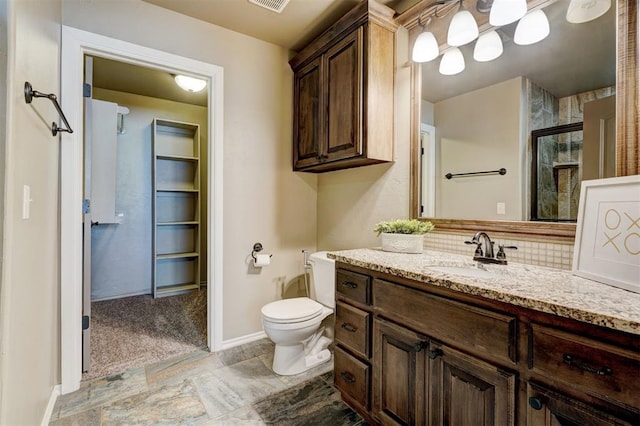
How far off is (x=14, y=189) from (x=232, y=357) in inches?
67.8

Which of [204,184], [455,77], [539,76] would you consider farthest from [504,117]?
[204,184]

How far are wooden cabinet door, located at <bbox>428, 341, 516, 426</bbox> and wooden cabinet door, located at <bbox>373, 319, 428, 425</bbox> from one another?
0.05 m

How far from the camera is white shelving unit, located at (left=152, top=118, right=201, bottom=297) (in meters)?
3.77

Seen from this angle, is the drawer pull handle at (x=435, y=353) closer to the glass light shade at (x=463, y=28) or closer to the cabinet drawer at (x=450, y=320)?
the cabinet drawer at (x=450, y=320)

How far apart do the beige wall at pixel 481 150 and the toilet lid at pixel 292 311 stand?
3.48ft

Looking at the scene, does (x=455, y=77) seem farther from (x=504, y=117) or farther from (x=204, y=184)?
(x=204, y=184)

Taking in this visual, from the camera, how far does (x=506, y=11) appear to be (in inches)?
57.2

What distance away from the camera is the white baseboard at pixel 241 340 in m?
2.34

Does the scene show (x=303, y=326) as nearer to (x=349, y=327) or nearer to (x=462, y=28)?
(x=349, y=327)

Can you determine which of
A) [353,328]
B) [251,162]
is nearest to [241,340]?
[353,328]

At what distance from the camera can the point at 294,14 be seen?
2141 millimetres

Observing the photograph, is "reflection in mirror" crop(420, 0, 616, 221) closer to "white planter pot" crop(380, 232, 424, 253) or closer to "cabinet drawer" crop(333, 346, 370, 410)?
"white planter pot" crop(380, 232, 424, 253)

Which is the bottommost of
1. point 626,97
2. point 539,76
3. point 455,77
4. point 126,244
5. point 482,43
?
point 126,244

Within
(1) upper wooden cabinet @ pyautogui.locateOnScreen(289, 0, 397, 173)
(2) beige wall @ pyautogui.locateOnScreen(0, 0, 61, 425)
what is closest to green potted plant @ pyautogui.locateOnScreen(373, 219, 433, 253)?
(1) upper wooden cabinet @ pyautogui.locateOnScreen(289, 0, 397, 173)
